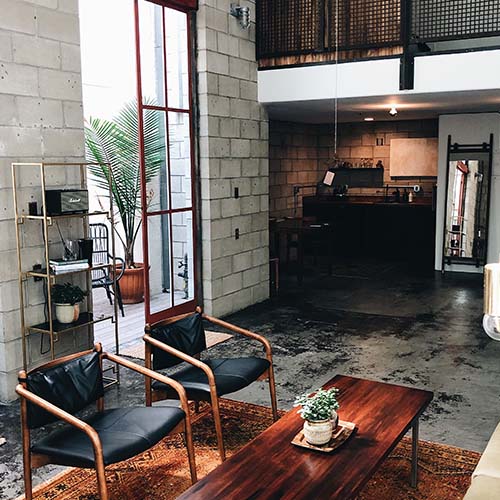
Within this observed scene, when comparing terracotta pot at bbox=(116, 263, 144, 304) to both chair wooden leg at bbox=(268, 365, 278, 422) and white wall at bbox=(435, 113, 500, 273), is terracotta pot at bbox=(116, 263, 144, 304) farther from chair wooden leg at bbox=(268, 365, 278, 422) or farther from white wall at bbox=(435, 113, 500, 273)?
white wall at bbox=(435, 113, 500, 273)

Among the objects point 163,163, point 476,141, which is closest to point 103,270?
point 163,163

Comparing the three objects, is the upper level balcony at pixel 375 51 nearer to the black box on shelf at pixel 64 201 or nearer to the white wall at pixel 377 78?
the white wall at pixel 377 78

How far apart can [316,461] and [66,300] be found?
246 centimetres

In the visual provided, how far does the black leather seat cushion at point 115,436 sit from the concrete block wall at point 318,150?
7294mm

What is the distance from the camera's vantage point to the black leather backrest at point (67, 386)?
2.90 metres

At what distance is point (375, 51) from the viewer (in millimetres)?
6445

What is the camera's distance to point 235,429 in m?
3.83

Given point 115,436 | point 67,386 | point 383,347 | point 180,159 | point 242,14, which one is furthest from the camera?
point 242,14

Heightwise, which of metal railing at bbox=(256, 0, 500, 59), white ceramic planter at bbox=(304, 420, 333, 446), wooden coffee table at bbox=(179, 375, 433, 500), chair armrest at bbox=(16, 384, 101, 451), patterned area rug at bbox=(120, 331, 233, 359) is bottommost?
patterned area rug at bbox=(120, 331, 233, 359)

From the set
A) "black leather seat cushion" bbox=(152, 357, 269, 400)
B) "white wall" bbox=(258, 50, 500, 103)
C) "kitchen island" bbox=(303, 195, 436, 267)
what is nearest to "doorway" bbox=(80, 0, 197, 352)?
"white wall" bbox=(258, 50, 500, 103)

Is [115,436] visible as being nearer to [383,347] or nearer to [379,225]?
[383,347]

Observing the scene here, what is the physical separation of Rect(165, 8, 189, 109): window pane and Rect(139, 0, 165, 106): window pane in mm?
102

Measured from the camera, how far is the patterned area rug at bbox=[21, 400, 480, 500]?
309 cm

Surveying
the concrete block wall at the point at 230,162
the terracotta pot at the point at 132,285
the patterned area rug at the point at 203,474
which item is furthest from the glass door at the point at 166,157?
the patterned area rug at the point at 203,474
